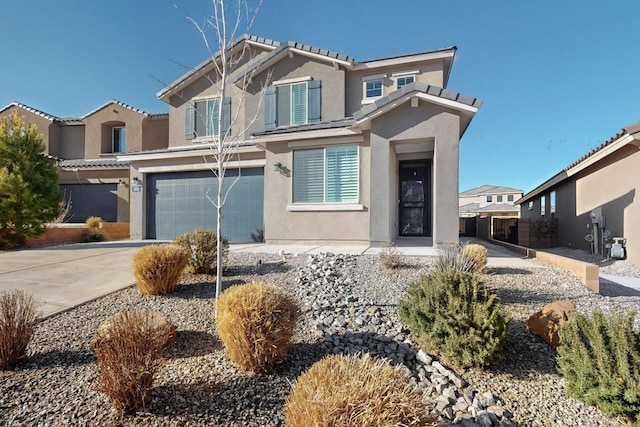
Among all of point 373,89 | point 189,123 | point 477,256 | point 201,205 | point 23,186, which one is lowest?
point 477,256

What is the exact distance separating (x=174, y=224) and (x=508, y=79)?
55.5ft

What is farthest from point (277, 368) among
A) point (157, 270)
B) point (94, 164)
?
point (94, 164)

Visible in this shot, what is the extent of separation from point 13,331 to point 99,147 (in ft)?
62.9

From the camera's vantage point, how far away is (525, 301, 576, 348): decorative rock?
3.75m

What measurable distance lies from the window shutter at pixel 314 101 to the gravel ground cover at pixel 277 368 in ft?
26.6

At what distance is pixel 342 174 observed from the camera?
951 centimetres

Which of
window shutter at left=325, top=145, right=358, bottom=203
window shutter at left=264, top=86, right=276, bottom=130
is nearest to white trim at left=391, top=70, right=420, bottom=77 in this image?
window shutter at left=325, top=145, right=358, bottom=203

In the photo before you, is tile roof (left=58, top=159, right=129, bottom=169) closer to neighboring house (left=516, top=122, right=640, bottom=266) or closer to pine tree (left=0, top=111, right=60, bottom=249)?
pine tree (left=0, top=111, right=60, bottom=249)

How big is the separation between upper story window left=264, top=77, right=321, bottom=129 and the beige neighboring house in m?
8.76

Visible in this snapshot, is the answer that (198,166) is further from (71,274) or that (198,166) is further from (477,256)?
(477,256)

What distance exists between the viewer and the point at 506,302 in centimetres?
481

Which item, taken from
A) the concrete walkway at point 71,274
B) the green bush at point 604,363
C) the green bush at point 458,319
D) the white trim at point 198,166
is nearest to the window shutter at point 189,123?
the white trim at point 198,166

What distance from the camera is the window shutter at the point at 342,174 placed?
9375mm

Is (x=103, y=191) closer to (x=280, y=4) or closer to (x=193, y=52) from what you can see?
(x=193, y=52)
